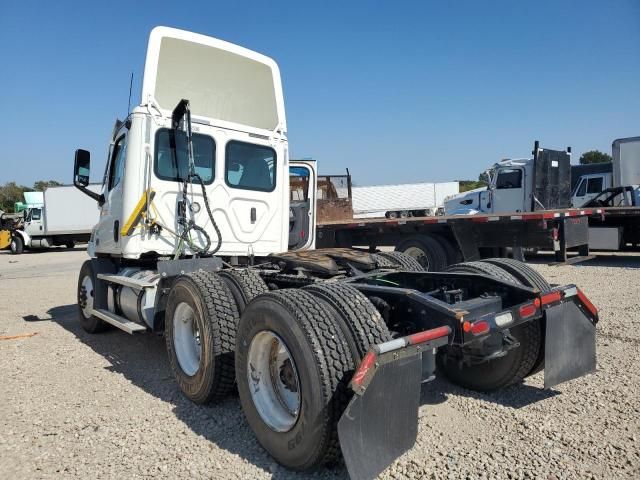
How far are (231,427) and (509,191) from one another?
12479 millimetres

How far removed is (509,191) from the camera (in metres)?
13.8

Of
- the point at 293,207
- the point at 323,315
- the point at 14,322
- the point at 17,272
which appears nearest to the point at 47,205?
the point at 17,272

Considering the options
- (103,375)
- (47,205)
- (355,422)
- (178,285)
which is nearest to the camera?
(355,422)

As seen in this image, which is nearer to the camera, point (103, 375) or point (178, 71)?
point (103, 375)

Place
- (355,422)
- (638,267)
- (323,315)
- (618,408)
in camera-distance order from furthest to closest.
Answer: (638,267) → (618,408) → (323,315) → (355,422)

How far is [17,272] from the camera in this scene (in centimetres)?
1573

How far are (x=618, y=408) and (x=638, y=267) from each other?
28.2ft

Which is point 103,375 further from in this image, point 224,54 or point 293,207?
point 224,54

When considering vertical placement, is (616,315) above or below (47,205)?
below

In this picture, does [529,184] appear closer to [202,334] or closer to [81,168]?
[81,168]

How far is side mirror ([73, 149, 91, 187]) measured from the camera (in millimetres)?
5824

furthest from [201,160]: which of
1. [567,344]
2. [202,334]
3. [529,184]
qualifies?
[529,184]

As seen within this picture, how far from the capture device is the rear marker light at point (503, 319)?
272 cm

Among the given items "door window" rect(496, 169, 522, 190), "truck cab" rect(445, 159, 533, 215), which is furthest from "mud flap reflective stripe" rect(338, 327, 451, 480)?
"door window" rect(496, 169, 522, 190)
